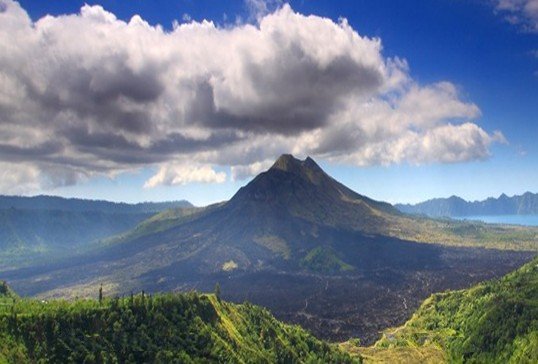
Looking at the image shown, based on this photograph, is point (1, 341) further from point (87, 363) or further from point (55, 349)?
point (87, 363)

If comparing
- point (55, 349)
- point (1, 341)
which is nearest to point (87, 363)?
point (55, 349)

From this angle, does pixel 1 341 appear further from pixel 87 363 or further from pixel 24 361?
pixel 87 363

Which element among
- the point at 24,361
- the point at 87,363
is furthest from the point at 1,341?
the point at 87,363
